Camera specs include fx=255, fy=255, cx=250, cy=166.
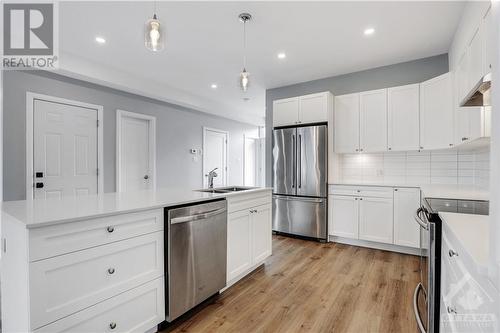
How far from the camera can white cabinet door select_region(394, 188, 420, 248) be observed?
10.7 feet

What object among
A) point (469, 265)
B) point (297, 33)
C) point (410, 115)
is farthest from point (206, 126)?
point (469, 265)

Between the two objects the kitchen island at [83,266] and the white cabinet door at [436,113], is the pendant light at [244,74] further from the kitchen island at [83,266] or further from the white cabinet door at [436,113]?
the white cabinet door at [436,113]

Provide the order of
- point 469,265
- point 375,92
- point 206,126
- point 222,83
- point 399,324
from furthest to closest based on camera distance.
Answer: point 206,126 → point 222,83 → point 375,92 → point 399,324 → point 469,265

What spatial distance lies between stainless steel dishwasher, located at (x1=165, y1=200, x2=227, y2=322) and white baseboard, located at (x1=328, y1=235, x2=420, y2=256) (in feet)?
7.50

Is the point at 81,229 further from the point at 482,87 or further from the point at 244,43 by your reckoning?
the point at 244,43

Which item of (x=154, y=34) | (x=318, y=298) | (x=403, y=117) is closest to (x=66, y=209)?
(x=154, y=34)

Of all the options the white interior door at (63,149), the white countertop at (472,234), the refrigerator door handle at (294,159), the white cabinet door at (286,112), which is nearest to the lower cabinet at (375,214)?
the refrigerator door handle at (294,159)

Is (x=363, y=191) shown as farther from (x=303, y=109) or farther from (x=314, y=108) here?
(x=303, y=109)

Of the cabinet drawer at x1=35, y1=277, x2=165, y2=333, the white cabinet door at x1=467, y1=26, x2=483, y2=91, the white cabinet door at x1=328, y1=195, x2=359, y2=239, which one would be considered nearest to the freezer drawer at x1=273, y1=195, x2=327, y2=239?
the white cabinet door at x1=328, y1=195, x2=359, y2=239

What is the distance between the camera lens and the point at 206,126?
6195 millimetres

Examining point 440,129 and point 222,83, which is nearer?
point 440,129

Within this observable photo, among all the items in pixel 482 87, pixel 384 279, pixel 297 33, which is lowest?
pixel 384 279

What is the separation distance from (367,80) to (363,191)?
174cm

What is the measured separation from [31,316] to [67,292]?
0.16 m
